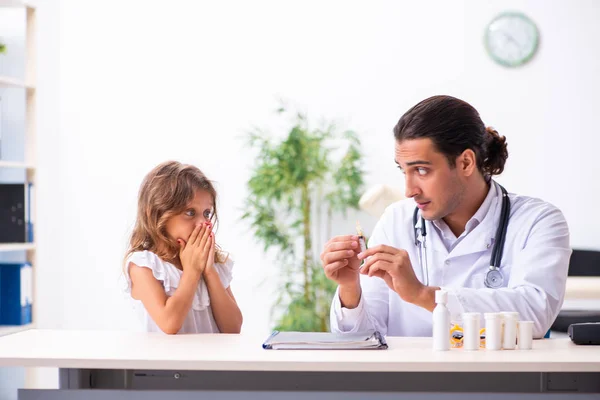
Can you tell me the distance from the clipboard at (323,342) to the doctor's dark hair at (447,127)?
2.02 ft

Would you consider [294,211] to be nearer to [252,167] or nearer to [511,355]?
[252,167]

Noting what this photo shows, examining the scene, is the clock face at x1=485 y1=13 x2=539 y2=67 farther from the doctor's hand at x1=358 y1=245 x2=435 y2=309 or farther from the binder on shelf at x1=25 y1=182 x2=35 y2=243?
the doctor's hand at x1=358 y1=245 x2=435 y2=309

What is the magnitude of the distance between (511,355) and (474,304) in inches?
10.3

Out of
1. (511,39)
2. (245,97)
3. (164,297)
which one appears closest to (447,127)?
(164,297)

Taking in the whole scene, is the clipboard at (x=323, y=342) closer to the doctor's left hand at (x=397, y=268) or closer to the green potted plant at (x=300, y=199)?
the doctor's left hand at (x=397, y=268)

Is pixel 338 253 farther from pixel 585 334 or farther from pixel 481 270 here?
pixel 585 334

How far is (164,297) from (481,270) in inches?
36.0

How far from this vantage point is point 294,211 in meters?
5.02

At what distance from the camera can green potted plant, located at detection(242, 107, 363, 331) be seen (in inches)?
189

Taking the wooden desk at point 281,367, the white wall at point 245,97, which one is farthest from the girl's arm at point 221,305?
the white wall at point 245,97

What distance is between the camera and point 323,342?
1.90 m

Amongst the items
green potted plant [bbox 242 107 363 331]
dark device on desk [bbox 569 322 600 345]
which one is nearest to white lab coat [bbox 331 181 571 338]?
dark device on desk [bbox 569 322 600 345]

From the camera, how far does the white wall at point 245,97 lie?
492cm

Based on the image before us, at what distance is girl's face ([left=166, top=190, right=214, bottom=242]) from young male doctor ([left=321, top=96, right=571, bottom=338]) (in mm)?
534
